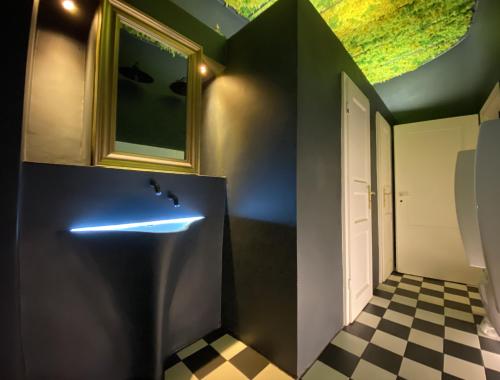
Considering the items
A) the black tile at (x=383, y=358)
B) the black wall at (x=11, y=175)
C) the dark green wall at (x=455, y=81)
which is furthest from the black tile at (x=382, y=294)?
the black wall at (x=11, y=175)

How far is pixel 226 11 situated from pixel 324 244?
202cm

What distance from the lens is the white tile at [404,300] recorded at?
1955mm

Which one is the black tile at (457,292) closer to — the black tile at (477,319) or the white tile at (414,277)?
the white tile at (414,277)

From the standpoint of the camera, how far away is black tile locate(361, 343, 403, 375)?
1201mm

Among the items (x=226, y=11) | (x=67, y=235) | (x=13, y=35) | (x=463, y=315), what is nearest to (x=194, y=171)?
(x=67, y=235)

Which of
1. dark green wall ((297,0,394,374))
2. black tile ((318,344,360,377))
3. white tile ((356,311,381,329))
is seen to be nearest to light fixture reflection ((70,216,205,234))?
dark green wall ((297,0,394,374))

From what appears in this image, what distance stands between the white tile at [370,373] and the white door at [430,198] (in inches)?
81.5

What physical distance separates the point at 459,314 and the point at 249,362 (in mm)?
1917

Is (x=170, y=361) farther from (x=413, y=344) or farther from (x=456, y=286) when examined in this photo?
(x=456, y=286)

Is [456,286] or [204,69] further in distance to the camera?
[456,286]

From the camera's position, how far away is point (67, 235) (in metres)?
0.92

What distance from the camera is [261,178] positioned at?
1.33 m

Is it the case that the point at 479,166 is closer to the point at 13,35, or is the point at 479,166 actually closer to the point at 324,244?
the point at 324,244

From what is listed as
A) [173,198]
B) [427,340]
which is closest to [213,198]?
[173,198]
